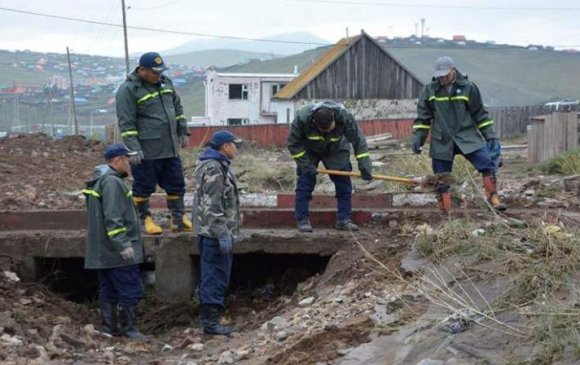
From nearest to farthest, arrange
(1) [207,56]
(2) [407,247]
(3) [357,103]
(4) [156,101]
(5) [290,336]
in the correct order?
(5) [290,336] → (2) [407,247] → (4) [156,101] → (3) [357,103] → (1) [207,56]

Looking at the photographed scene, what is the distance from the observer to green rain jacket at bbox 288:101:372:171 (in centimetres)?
827

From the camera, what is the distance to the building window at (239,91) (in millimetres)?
50125

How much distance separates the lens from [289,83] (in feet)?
157

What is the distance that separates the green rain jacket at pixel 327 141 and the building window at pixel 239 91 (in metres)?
41.9

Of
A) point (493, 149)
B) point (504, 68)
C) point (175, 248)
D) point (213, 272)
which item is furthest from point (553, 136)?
point (504, 68)

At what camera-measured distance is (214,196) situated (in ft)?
22.8

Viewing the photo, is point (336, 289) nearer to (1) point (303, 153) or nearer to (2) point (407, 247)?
(2) point (407, 247)

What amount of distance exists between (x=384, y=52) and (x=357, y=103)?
3.27m

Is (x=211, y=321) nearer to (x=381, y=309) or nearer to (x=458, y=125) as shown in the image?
(x=381, y=309)

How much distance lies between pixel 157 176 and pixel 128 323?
1.74 metres

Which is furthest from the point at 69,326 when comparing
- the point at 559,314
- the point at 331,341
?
the point at 559,314

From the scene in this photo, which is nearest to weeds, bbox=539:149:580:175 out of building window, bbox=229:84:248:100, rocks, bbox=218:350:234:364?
rocks, bbox=218:350:234:364

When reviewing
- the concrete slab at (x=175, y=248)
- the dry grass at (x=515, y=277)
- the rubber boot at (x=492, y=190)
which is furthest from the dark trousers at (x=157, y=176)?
the rubber boot at (x=492, y=190)

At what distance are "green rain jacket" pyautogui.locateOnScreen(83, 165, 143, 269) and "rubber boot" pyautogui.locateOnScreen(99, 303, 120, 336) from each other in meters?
0.50
